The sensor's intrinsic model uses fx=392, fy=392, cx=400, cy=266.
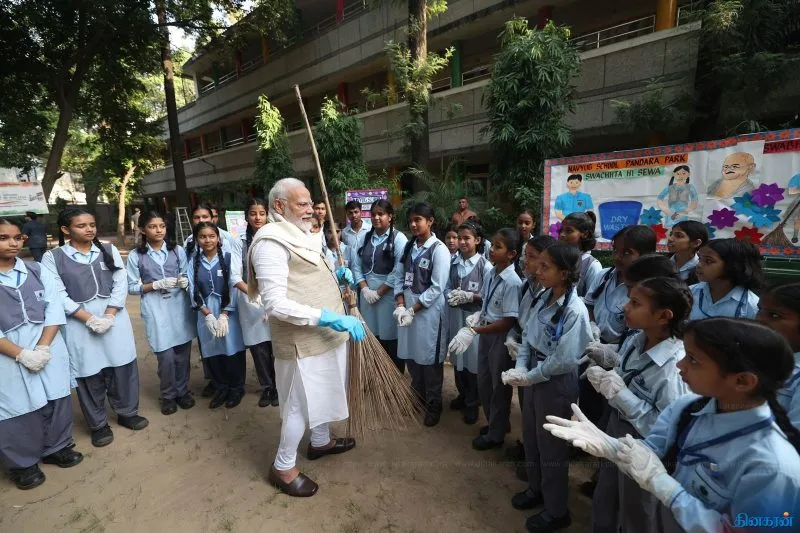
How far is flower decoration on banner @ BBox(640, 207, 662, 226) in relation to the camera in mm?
4164

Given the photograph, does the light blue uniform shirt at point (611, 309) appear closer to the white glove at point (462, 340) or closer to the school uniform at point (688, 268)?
the school uniform at point (688, 268)

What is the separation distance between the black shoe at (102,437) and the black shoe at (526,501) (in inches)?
117

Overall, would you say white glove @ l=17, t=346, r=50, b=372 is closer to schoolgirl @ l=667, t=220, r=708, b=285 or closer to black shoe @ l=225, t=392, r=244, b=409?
black shoe @ l=225, t=392, r=244, b=409

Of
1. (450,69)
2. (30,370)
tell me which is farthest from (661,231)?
(450,69)

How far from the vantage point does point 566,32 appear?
6113 mm

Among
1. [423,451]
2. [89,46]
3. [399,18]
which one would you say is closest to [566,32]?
[399,18]

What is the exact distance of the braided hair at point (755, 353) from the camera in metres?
1.05

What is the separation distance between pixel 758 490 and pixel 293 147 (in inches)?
586

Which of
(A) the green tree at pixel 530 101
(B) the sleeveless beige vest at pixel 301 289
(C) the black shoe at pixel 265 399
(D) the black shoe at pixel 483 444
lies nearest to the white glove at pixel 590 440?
(B) the sleeveless beige vest at pixel 301 289

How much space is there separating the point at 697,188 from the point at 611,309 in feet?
8.03

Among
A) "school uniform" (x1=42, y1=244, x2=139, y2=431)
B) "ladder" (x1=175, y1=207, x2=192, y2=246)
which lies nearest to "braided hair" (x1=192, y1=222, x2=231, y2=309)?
"school uniform" (x1=42, y1=244, x2=139, y2=431)

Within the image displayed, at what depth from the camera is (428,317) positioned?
10.1 ft

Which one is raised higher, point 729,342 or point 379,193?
point 379,193

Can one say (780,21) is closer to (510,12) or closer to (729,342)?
(510,12)
